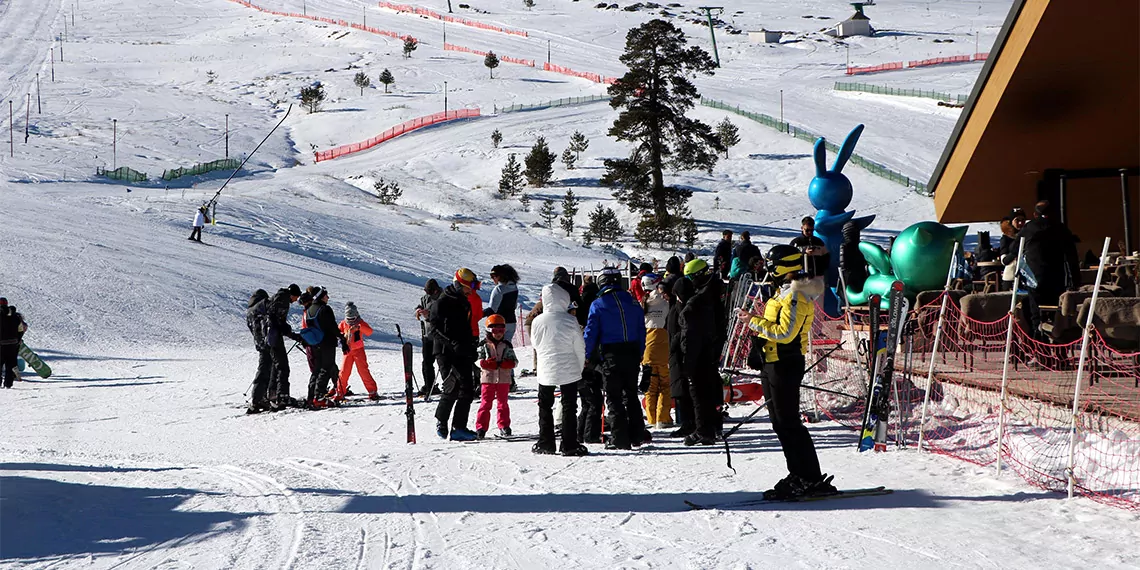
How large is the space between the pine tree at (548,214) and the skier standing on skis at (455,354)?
35278 millimetres

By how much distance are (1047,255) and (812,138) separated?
49777 millimetres

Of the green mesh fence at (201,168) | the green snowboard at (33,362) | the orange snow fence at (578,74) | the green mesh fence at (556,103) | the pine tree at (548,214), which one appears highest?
the orange snow fence at (578,74)

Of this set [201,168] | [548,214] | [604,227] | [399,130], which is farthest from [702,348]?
[399,130]

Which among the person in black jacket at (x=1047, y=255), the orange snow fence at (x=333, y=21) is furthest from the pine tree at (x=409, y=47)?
the person in black jacket at (x=1047, y=255)

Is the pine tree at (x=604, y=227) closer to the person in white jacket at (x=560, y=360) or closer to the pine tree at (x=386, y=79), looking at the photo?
the person in white jacket at (x=560, y=360)

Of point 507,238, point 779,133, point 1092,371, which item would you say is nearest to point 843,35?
point 779,133

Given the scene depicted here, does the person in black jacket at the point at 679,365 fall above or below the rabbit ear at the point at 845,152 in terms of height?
below

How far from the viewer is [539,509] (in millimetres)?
7223

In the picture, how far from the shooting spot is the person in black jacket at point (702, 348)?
31.3 feet

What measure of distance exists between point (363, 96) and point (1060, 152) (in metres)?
68.3

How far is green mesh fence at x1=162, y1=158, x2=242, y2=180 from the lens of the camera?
5019 centimetres

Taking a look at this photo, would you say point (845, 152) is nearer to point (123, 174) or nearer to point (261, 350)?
point (261, 350)

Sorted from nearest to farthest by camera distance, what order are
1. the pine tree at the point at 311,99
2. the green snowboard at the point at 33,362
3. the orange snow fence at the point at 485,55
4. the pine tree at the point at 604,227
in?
the green snowboard at the point at 33,362, the pine tree at the point at 604,227, the pine tree at the point at 311,99, the orange snow fence at the point at 485,55

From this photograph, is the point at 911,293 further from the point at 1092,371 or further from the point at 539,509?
the point at 539,509
